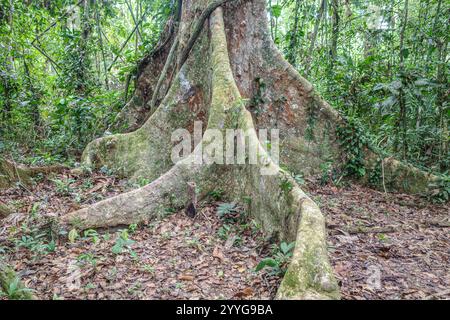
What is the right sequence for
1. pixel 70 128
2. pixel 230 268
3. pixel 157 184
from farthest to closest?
pixel 70 128 < pixel 157 184 < pixel 230 268

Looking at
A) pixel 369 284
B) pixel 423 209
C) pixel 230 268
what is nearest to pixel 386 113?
pixel 423 209

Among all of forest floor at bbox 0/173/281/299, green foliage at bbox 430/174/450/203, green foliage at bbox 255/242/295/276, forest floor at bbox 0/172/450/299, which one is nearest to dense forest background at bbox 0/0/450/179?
green foliage at bbox 430/174/450/203

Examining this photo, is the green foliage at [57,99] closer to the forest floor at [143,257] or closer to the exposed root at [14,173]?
the exposed root at [14,173]

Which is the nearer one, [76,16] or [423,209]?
[423,209]

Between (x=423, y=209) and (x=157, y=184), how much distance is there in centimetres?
376

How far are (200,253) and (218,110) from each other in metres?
2.05

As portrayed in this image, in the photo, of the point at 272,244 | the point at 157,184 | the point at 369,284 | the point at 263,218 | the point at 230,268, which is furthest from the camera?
the point at 157,184

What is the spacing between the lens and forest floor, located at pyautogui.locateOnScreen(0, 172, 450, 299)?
324 centimetres

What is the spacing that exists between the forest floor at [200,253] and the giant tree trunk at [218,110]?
410mm

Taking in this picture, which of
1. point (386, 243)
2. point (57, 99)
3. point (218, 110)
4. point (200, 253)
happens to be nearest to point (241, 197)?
point (200, 253)

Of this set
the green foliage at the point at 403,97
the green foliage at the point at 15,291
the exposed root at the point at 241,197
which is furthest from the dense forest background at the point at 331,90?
the green foliage at the point at 15,291
